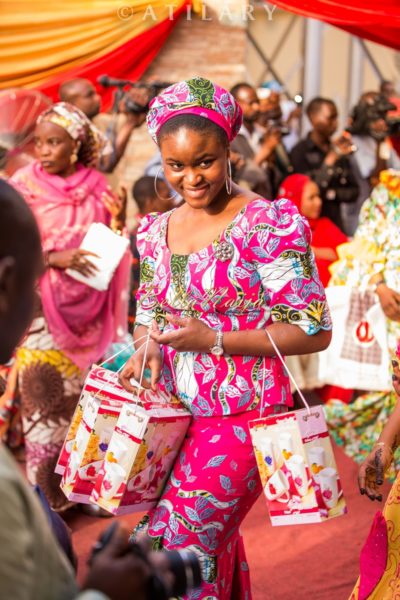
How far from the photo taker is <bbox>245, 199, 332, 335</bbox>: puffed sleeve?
2.43 meters

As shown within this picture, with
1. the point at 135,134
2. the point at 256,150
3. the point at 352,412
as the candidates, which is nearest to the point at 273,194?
the point at 256,150

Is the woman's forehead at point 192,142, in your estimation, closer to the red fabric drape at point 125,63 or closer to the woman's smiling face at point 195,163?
the woman's smiling face at point 195,163

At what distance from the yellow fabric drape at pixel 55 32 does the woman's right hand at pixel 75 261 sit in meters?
1.84

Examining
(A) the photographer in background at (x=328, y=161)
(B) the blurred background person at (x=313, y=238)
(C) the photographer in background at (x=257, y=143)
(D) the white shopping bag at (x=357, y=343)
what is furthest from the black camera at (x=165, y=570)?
(A) the photographer in background at (x=328, y=161)

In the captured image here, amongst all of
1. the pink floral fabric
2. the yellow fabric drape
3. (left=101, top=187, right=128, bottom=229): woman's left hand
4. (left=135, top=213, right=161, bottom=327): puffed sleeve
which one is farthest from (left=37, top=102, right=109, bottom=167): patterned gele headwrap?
the pink floral fabric

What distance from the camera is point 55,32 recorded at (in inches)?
219

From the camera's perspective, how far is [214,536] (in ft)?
8.35

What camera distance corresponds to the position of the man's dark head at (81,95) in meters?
5.67

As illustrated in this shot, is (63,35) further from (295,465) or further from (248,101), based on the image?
(295,465)

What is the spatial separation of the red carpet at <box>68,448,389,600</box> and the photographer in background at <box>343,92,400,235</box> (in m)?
2.79

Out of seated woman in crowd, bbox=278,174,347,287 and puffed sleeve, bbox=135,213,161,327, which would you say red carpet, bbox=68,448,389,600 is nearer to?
puffed sleeve, bbox=135,213,161,327

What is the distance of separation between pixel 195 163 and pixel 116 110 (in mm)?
3822

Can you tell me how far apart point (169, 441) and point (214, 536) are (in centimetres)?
30

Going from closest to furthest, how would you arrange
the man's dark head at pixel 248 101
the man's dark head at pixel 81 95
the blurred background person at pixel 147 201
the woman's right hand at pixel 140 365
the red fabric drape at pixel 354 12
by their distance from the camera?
the woman's right hand at pixel 140 365
the red fabric drape at pixel 354 12
the blurred background person at pixel 147 201
the man's dark head at pixel 81 95
the man's dark head at pixel 248 101
